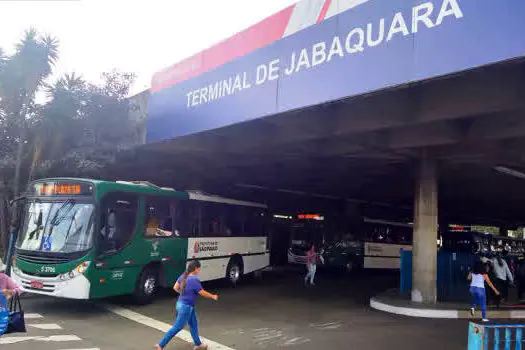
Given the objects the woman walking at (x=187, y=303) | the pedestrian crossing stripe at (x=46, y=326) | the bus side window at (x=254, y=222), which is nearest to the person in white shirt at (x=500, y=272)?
the bus side window at (x=254, y=222)

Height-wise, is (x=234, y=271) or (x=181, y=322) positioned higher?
(x=181, y=322)

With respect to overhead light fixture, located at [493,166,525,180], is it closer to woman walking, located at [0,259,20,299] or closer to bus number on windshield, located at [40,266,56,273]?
bus number on windshield, located at [40,266,56,273]

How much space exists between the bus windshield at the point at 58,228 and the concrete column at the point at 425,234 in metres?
9.60

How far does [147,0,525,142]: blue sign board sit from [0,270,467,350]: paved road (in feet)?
16.5

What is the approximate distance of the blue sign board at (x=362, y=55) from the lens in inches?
312

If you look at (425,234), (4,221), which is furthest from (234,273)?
(4,221)

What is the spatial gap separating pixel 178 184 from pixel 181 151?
397 inches

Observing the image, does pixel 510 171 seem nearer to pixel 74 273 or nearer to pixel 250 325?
pixel 250 325

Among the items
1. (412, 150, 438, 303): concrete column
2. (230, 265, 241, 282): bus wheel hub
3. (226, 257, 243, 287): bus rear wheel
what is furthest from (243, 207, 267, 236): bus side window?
(412, 150, 438, 303): concrete column

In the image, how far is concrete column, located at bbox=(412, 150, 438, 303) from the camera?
14680 millimetres

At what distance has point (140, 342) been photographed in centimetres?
889

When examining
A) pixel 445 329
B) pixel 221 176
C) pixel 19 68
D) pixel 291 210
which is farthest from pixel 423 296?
pixel 291 210

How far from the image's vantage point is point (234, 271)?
58.1 ft

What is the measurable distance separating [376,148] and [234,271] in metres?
7.07
